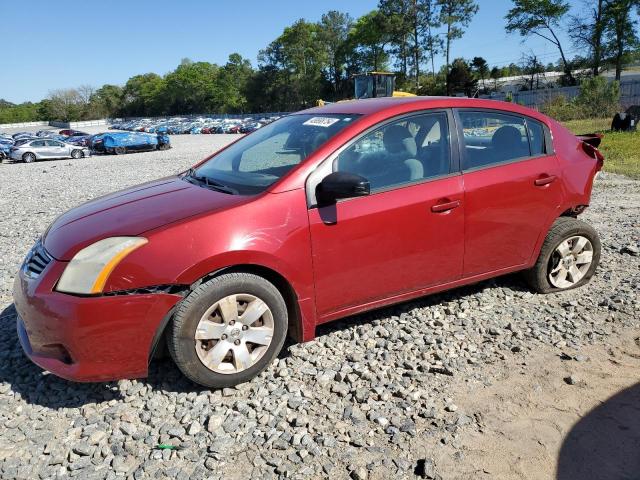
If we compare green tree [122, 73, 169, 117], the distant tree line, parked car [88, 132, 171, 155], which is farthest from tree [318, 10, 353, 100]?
parked car [88, 132, 171, 155]

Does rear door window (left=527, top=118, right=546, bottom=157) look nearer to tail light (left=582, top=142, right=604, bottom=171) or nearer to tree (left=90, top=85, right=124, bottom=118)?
tail light (left=582, top=142, right=604, bottom=171)

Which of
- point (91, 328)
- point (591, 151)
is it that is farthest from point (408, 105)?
point (91, 328)

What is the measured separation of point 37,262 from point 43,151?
3018 centimetres

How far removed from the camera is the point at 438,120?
3.74 meters

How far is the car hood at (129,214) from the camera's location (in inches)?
116

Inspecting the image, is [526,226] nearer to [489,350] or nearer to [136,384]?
[489,350]

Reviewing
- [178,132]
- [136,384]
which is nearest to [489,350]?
[136,384]

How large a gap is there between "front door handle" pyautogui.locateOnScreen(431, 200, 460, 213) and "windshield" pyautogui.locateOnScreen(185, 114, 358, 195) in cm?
85

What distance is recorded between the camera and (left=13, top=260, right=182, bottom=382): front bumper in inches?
107

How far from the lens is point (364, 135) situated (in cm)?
343

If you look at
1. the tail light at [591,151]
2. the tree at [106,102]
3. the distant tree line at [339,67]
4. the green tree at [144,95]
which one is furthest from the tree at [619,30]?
the tree at [106,102]

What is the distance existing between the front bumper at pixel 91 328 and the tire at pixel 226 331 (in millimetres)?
142

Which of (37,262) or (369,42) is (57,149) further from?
(369,42)

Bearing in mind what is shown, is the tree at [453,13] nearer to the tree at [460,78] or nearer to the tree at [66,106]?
the tree at [460,78]
